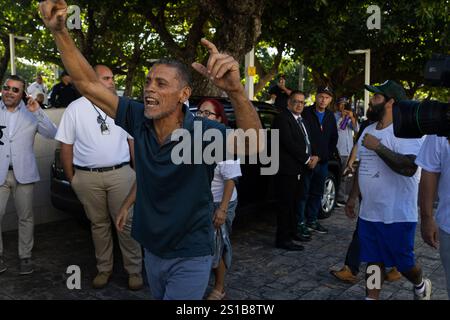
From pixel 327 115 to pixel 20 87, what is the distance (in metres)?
3.80

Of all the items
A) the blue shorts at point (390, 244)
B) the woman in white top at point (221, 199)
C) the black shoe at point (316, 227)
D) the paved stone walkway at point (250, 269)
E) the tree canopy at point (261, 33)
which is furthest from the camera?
the tree canopy at point (261, 33)

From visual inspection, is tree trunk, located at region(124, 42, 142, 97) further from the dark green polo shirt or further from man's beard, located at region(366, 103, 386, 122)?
the dark green polo shirt

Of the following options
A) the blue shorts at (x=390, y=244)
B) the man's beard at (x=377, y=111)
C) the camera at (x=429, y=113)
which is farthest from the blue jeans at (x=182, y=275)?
the man's beard at (x=377, y=111)

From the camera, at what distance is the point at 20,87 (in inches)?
178

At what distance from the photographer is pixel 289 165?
214 inches

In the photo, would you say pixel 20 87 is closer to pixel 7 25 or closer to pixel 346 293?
pixel 346 293

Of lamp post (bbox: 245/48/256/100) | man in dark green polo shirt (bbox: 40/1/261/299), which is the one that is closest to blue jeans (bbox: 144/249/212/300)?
man in dark green polo shirt (bbox: 40/1/261/299)

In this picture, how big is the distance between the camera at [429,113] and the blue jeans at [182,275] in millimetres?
1179

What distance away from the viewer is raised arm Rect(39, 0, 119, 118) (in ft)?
7.06

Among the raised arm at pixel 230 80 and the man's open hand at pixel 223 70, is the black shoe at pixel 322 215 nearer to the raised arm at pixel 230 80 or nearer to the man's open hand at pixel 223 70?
the raised arm at pixel 230 80

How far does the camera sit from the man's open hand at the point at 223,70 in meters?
1.95

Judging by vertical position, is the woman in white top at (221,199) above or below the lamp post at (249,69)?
below
